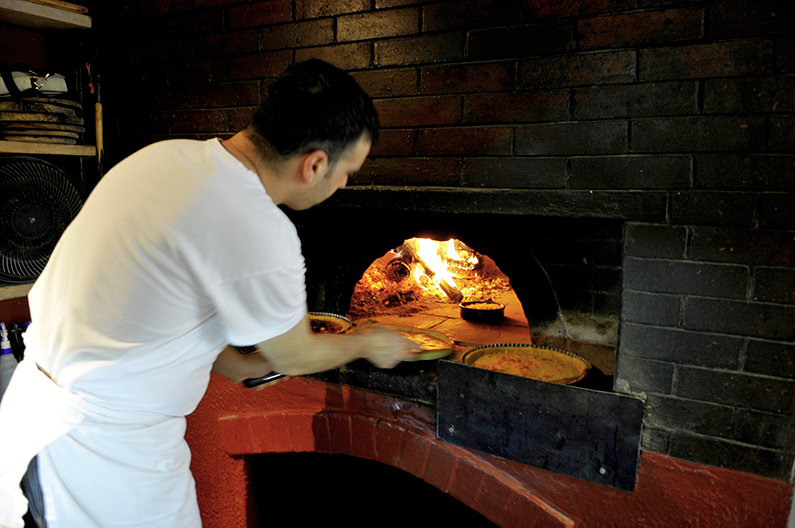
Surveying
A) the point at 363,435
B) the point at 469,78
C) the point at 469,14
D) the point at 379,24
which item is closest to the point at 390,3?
the point at 379,24

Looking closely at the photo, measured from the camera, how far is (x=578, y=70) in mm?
1727

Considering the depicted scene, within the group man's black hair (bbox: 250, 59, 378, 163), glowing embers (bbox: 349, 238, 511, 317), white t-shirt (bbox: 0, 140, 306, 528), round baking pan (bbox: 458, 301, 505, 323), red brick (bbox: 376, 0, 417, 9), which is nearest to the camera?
white t-shirt (bbox: 0, 140, 306, 528)

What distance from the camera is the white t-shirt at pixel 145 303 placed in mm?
1168

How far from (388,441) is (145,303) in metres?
1.23

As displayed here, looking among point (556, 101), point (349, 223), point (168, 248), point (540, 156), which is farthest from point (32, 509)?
point (556, 101)

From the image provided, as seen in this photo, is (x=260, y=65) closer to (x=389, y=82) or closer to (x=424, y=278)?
(x=389, y=82)

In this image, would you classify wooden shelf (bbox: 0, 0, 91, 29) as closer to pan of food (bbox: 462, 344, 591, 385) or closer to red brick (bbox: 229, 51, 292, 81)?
red brick (bbox: 229, 51, 292, 81)

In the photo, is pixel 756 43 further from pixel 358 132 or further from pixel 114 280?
pixel 114 280

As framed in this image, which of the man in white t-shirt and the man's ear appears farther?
the man's ear

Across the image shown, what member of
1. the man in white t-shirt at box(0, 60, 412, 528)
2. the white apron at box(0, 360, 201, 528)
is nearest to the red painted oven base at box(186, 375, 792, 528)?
the man in white t-shirt at box(0, 60, 412, 528)

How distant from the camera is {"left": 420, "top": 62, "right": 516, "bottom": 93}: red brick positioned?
1.85m

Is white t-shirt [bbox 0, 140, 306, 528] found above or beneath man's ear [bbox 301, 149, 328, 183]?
beneath

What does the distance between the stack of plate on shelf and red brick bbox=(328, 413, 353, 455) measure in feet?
6.84

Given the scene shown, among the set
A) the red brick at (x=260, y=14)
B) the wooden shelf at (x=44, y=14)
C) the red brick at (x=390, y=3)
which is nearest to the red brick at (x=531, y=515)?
the red brick at (x=390, y=3)
